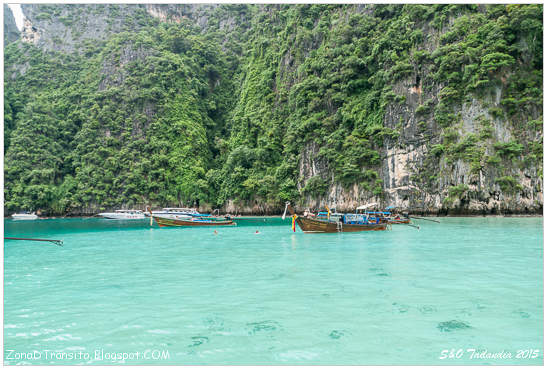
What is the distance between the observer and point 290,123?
46.7 metres

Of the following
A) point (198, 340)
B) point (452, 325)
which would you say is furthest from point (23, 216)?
point (452, 325)

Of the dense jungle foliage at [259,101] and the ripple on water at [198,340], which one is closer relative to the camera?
the ripple on water at [198,340]

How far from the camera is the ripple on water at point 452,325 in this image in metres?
5.82

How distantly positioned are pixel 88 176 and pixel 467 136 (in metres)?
51.2

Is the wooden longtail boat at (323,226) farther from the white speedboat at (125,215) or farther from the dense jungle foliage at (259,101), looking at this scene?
the white speedboat at (125,215)

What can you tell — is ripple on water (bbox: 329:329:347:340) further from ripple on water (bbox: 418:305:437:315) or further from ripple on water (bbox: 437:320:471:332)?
ripple on water (bbox: 418:305:437:315)

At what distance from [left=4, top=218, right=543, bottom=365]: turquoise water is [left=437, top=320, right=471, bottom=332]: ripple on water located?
0.03 m

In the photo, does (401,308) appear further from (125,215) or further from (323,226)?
(125,215)

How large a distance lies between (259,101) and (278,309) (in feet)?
159

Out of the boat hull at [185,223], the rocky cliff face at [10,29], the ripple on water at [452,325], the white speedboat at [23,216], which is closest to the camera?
the ripple on water at [452,325]

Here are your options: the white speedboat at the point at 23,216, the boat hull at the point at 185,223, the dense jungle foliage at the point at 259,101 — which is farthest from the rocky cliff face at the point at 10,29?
the boat hull at the point at 185,223

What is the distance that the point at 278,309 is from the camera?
6.97 m

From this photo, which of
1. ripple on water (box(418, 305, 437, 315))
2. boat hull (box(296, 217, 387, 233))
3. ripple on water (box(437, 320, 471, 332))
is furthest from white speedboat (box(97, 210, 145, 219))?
ripple on water (box(437, 320, 471, 332))

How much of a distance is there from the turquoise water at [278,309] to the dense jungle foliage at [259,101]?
2566 cm
